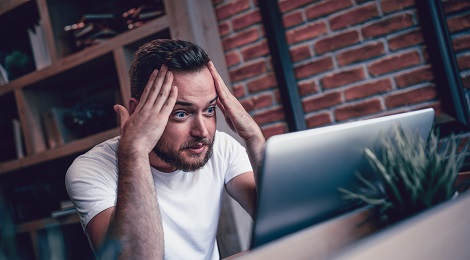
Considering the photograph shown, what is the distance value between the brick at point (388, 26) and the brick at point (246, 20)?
57cm

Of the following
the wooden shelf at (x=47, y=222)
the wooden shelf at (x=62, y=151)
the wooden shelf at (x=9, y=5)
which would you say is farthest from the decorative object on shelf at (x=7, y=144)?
the wooden shelf at (x=9, y=5)


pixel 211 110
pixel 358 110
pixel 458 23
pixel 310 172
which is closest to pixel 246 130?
pixel 211 110

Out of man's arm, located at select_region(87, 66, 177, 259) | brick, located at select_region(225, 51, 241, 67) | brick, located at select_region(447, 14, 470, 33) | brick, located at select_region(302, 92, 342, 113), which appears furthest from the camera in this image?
brick, located at select_region(225, 51, 241, 67)

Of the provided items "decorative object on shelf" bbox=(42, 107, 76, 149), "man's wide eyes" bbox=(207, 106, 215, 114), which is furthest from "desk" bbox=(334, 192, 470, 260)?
"decorative object on shelf" bbox=(42, 107, 76, 149)

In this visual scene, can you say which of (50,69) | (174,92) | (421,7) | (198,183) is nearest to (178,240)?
(198,183)

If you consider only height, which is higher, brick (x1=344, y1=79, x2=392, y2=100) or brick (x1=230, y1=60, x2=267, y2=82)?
brick (x1=230, y1=60, x2=267, y2=82)

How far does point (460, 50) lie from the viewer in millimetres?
1732

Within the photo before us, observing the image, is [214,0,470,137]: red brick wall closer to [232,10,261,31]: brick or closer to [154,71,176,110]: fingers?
[232,10,261,31]: brick

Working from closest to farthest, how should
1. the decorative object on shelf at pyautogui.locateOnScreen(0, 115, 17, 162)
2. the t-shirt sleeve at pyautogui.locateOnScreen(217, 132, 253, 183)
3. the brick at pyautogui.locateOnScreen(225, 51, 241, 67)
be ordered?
the t-shirt sleeve at pyautogui.locateOnScreen(217, 132, 253, 183) → the brick at pyautogui.locateOnScreen(225, 51, 241, 67) → the decorative object on shelf at pyautogui.locateOnScreen(0, 115, 17, 162)

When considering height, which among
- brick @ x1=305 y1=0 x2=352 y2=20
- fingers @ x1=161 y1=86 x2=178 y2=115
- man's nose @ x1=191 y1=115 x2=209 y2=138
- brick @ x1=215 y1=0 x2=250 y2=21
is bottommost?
man's nose @ x1=191 y1=115 x2=209 y2=138

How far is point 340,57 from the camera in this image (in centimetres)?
194

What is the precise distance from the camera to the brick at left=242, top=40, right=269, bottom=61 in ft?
6.94

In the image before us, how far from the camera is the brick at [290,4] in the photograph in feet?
6.57

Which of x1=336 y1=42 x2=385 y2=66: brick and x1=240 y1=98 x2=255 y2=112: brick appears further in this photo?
x1=240 y1=98 x2=255 y2=112: brick
